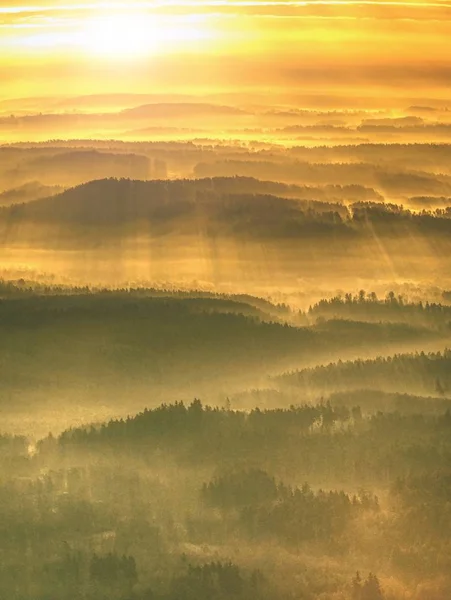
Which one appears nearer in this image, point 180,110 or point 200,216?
point 200,216

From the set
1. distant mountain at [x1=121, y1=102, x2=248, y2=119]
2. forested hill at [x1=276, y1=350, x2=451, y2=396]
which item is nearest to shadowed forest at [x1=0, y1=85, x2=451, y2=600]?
forested hill at [x1=276, y1=350, x2=451, y2=396]

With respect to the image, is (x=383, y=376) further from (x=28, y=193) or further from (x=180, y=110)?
(x=180, y=110)

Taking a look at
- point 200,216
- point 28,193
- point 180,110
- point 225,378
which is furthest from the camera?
point 180,110

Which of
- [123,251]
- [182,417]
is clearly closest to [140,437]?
[182,417]

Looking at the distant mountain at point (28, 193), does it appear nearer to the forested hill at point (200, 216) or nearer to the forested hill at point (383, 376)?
the forested hill at point (200, 216)

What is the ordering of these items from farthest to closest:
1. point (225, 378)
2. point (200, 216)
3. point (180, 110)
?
1. point (180, 110)
2. point (200, 216)
3. point (225, 378)

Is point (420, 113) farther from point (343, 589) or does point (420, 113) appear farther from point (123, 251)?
point (343, 589)

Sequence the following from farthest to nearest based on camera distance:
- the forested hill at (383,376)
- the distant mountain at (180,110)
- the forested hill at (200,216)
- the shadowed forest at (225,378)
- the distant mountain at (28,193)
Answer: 1. the distant mountain at (180,110)
2. the distant mountain at (28,193)
3. the forested hill at (200,216)
4. the forested hill at (383,376)
5. the shadowed forest at (225,378)

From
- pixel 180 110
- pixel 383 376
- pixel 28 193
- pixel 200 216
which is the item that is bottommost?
pixel 383 376

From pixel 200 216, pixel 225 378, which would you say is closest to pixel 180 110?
pixel 200 216

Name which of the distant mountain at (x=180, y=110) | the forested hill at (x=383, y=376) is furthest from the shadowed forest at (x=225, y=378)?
the distant mountain at (x=180, y=110)

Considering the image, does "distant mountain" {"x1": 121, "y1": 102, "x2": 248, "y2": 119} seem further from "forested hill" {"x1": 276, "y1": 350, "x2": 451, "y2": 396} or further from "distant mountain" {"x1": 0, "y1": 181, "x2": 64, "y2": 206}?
"forested hill" {"x1": 276, "y1": 350, "x2": 451, "y2": 396}
